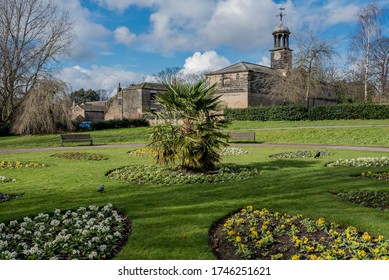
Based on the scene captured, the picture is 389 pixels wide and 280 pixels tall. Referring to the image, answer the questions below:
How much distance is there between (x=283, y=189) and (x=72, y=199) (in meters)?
5.22

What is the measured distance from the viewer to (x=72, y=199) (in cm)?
805

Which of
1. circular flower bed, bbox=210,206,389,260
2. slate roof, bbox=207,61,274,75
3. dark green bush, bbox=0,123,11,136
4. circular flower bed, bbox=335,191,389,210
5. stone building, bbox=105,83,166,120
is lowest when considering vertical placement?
circular flower bed, bbox=210,206,389,260

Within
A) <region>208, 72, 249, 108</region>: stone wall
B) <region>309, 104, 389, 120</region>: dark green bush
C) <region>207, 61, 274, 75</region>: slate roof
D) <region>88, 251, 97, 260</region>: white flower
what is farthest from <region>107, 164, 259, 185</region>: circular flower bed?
<region>207, 61, 274, 75</region>: slate roof

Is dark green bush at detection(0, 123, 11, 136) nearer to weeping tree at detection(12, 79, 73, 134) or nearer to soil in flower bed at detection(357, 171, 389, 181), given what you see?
weeping tree at detection(12, 79, 73, 134)

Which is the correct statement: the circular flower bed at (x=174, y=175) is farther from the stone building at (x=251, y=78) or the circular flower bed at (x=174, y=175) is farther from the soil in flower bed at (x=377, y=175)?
the stone building at (x=251, y=78)

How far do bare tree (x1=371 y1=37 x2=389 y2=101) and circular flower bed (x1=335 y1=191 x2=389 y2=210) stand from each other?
4462 centimetres

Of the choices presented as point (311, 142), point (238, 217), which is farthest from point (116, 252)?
point (311, 142)

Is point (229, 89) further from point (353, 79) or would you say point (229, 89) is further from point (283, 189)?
point (283, 189)

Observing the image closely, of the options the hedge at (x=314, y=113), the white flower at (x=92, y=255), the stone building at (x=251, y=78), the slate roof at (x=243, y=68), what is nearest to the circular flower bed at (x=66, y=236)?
the white flower at (x=92, y=255)

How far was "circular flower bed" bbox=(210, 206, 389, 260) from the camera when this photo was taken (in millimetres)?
4781

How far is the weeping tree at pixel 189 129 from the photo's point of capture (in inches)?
422

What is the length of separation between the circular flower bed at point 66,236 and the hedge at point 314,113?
31.8 metres

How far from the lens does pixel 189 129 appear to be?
1095 centimetres

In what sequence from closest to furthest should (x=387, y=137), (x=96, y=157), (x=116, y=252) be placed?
(x=116, y=252), (x=96, y=157), (x=387, y=137)
